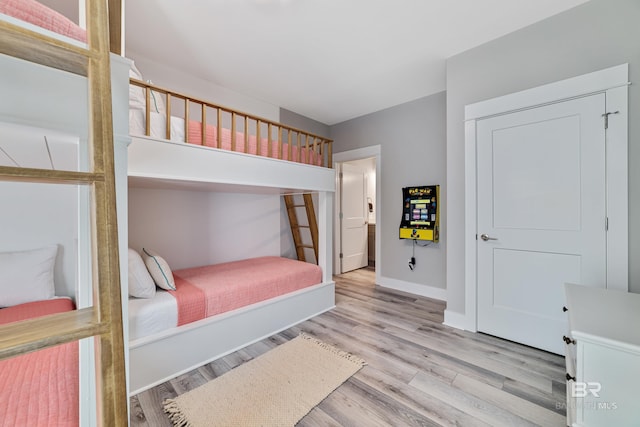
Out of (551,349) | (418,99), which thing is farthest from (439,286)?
(418,99)

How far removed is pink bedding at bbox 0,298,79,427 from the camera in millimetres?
745

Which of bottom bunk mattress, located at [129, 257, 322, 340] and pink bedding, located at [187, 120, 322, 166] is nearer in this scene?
bottom bunk mattress, located at [129, 257, 322, 340]

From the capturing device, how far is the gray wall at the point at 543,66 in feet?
5.55

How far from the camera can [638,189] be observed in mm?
1669

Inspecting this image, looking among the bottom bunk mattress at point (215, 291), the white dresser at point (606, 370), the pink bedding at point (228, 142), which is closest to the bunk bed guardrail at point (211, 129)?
the pink bedding at point (228, 142)

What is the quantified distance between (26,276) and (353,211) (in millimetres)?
3947

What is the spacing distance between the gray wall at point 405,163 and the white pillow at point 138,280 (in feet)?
9.62

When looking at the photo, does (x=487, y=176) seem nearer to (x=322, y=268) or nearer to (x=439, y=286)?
(x=439, y=286)

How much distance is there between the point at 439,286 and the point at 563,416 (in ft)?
6.06

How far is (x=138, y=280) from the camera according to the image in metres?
1.79

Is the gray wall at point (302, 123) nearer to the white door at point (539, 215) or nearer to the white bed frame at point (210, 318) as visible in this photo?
the white bed frame at point (210, 318)

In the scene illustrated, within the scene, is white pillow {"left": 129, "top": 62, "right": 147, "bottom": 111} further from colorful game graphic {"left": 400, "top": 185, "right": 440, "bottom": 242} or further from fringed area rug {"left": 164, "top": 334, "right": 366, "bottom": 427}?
colorful game graphic {"left": 400, "top": 185, "right": 440, "bottom": 242}

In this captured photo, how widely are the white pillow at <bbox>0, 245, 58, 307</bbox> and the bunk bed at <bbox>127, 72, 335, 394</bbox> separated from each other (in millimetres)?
611

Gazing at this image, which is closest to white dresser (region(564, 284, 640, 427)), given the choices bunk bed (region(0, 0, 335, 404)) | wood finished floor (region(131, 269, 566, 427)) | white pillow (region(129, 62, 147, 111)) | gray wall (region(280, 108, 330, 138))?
wood finished floor (region(131, 269, 566, 427))
